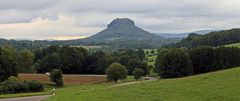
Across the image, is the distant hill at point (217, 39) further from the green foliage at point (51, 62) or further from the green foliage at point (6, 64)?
the green foliage at point (6, 64)

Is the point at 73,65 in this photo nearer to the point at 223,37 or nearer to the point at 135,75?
the point at 135,75

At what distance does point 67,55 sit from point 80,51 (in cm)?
764

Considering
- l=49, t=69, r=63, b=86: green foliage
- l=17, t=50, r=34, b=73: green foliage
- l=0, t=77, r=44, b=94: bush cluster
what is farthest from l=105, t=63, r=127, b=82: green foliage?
l=0, t=77, r=44, b=94: bush cluster

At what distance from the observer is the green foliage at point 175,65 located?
104 meters

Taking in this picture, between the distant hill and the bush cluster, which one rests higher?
the distant hill

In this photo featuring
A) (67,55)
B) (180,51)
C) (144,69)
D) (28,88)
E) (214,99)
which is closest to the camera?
(214,99)

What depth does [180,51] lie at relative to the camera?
106m

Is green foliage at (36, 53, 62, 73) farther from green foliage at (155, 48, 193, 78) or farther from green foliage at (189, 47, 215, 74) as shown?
green foliage at (189, 47, 215, 74)

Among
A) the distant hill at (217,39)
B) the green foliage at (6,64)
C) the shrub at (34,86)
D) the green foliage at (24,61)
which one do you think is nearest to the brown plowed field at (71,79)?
the green foliage at (6,64)

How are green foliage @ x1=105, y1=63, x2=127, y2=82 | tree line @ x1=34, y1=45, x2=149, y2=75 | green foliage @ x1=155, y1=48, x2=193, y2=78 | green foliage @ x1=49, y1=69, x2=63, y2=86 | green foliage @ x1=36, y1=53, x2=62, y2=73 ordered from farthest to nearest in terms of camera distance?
tree line @ x1=34, y1=45, x2=149, y2=75 < green foliage @ x1=36, y1=53, x2=62, y2=73 < green foliage @ x1=105, y1=63, x2=127, y2=82 < green foliage @ x1=155, y1=48, x2=193, y2=78 < green foliage @ x1=49, y1=69, x2=63, y2=86

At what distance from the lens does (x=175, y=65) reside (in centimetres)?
10481

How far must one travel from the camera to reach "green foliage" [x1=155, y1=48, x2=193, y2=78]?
340ft

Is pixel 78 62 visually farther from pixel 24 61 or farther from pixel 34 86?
pixel 34 86

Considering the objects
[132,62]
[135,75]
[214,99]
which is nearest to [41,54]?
[132,62]
